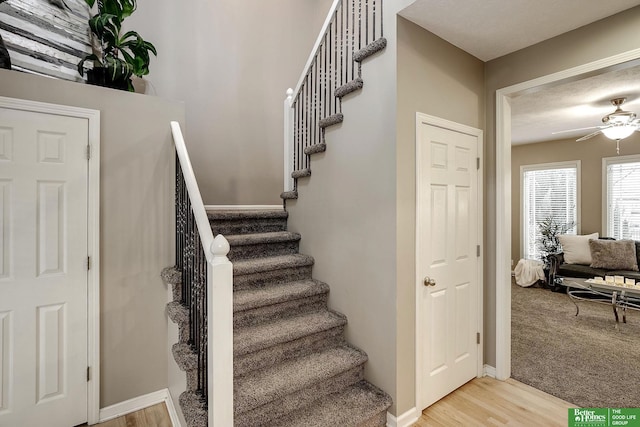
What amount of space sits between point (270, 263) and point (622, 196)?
19.7ft

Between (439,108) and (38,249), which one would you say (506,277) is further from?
(38,249)

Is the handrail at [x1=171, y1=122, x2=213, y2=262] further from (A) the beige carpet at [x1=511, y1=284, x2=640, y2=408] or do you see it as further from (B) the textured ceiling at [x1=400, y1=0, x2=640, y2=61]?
(A) the beige carpet at [x1=511, y1=284, x2=640, y2=408]

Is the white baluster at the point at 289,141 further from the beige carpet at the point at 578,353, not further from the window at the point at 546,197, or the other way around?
the window at the point at 546,197

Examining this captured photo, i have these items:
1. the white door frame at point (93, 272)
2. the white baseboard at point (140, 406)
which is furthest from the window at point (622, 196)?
the white door frame at point (93, 272)

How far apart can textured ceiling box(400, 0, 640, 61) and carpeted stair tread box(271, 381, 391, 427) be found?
8.17ft

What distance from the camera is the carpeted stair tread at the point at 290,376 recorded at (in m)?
1.77

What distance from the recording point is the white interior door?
1.85 meters

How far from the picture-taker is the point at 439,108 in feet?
7.47

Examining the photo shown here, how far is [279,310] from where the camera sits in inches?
90.6

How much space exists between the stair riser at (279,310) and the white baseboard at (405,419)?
2.93 ft

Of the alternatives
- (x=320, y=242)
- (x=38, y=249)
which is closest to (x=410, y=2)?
(x=320, y=242)

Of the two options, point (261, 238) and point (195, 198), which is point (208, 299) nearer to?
point (195, 198)

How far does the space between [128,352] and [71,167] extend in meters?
1.32

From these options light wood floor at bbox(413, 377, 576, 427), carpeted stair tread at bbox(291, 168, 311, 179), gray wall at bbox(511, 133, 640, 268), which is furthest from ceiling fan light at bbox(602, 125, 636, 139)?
carpeted stair tread at bbox(291, 168, 311, 179)
